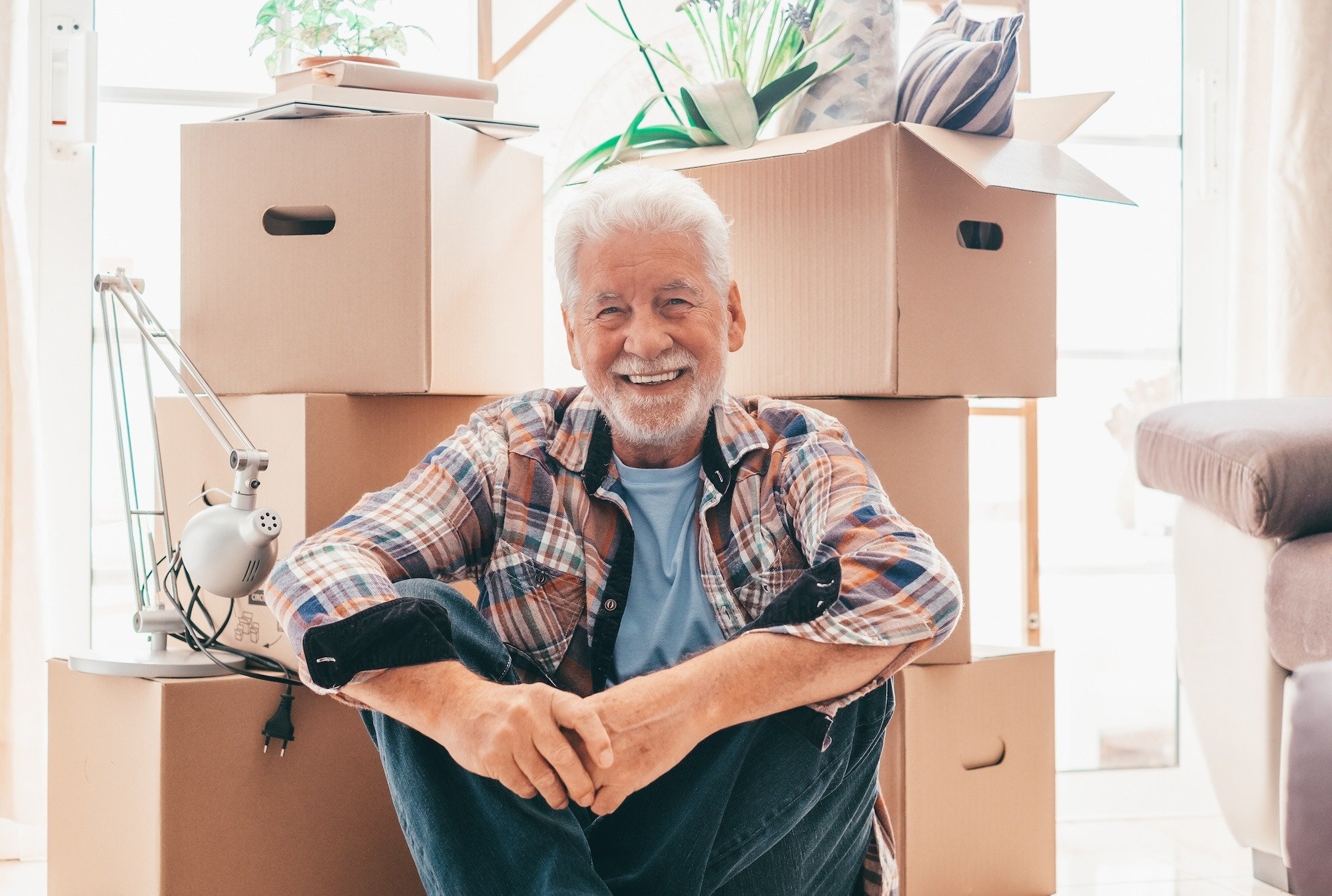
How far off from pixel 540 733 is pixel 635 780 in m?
0.10

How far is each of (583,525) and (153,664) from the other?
0.59 meters

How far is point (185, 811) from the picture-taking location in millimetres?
1429

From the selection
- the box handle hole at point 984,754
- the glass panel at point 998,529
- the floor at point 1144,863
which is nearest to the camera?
the box handle hole at point 984,754

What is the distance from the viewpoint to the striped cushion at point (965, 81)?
1.46 meters

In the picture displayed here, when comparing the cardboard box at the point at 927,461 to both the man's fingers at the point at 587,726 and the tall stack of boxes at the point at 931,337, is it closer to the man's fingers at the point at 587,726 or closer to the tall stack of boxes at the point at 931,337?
the tall stack of boxes at the point at 931,337

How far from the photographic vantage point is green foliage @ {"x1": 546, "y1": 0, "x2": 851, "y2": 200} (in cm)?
155

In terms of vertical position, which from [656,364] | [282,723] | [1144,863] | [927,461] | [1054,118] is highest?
[1054,118]

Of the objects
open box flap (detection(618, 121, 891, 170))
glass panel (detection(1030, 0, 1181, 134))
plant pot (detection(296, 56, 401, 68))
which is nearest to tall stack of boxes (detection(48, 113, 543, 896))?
plant pot (detection(296, 56, 401, 68))

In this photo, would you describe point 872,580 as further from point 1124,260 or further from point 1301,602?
point 1124,260

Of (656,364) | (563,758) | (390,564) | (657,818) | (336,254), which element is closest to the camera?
(563,758)

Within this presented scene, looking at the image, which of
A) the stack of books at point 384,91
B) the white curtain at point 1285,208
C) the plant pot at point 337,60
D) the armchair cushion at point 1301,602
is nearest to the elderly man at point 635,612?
the stack of books at point 384,91

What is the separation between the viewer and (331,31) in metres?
1.70

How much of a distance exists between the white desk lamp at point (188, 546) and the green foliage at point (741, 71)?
0.65 meters

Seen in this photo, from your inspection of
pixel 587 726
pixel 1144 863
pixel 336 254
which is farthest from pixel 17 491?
pixel 1144 863
